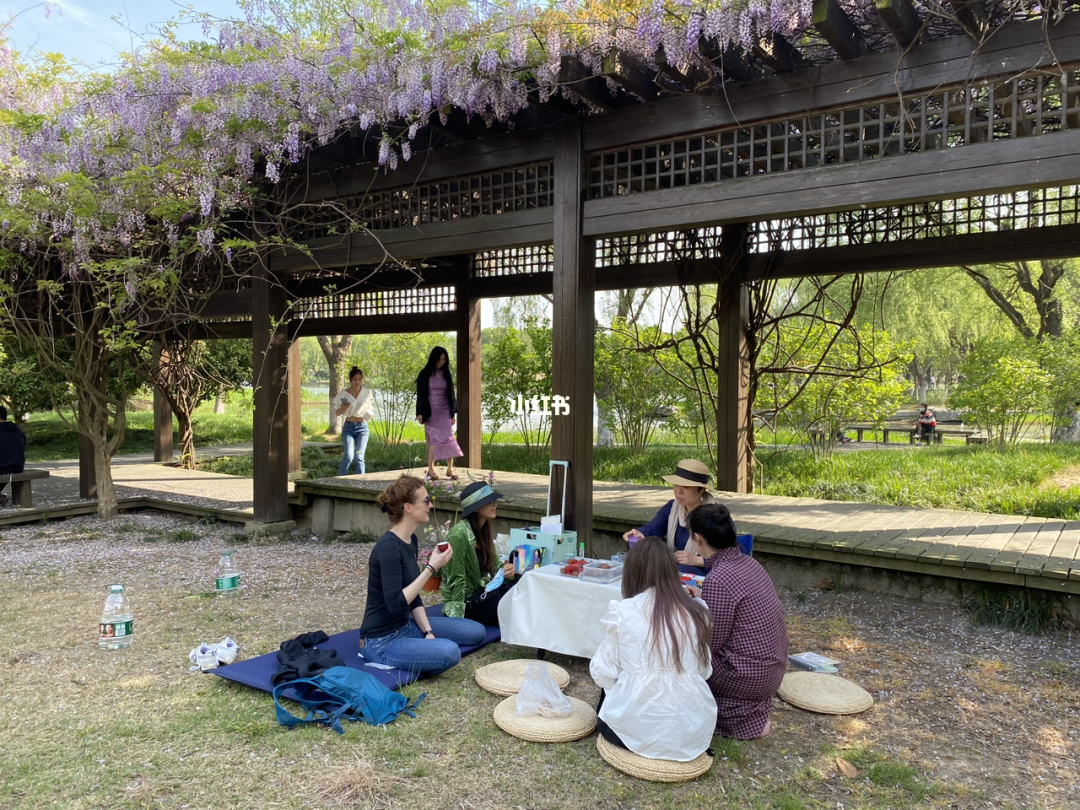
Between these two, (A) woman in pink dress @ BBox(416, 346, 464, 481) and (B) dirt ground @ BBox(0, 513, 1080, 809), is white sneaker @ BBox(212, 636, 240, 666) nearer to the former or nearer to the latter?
(B) dirt ground @ BBox(0, 513, 1080, 809)

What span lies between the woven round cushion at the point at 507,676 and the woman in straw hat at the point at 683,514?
0.76 metres

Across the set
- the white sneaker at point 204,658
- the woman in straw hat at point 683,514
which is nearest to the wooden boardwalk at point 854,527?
the woman in straw hat at point 683,514

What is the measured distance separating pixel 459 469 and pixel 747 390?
3269 millimetres

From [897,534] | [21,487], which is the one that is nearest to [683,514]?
[897,534]

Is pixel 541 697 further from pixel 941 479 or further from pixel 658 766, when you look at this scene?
pixel 941 479

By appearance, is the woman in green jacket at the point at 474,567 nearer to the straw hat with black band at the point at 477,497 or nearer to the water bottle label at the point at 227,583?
the straw hat with black band at the point at 477,497

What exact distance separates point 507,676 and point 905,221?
480 centimetres

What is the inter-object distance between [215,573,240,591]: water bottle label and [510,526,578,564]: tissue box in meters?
2.38

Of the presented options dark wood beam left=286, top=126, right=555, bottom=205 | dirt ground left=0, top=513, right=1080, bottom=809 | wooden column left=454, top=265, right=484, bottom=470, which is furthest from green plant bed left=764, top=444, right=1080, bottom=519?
dark wood beam left=286, top=126, right=555, bottom=205

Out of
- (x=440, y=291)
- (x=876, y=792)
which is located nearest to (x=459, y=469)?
(x=440, y=291)

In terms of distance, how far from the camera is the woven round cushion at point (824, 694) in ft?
11.3

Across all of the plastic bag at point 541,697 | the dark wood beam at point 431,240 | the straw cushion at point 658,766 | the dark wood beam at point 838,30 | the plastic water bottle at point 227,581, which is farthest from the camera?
the plastic water bottle at point 227,581

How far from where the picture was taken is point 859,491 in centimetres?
780

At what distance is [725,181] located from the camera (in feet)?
14.2
